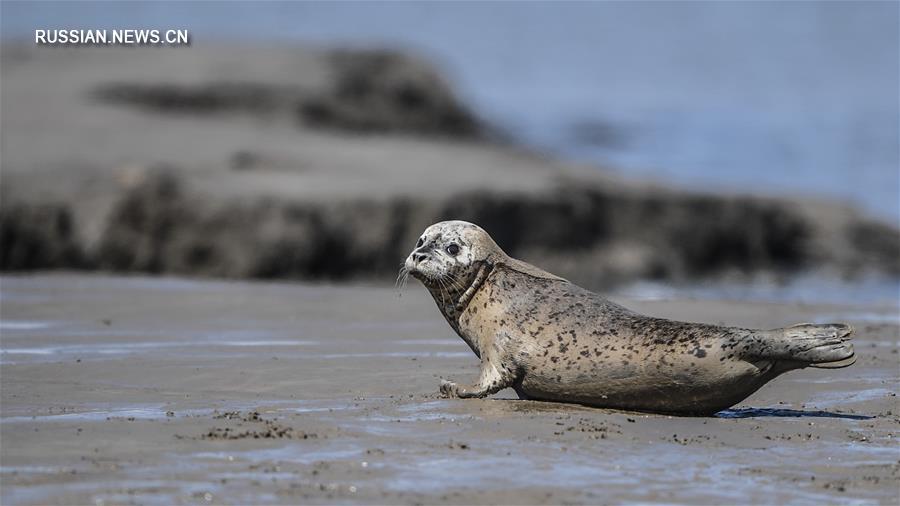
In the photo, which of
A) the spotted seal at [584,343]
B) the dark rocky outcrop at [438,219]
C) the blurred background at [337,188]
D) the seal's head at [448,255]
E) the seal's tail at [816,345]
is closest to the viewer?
the seal's tail at [816,345]

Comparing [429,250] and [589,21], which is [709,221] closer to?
[429,250]

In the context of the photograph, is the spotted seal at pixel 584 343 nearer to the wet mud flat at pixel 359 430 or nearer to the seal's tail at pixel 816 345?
the seal's tail at pixel 816 345

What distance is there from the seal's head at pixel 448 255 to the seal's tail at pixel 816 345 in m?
1.62

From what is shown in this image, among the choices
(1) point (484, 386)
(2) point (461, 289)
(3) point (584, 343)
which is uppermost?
(2) point (461, 289)

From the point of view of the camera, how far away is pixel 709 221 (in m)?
18.6

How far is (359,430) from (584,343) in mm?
1325

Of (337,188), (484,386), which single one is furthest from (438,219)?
(484,386)

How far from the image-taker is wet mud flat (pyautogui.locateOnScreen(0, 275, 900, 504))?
19.9ft

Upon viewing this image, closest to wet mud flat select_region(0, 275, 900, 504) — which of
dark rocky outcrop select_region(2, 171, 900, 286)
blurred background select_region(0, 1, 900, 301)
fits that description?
dark rocky outcrop select_region(2, 171, 900, 286)

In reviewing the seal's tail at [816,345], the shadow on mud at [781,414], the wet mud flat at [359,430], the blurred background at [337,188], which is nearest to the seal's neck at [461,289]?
the wet mud flat at [359,430]

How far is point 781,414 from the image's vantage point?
7.78m

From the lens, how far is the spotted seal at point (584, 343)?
7.37 m

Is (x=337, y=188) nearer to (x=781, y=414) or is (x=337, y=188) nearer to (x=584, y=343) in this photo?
(x=584, y=343)

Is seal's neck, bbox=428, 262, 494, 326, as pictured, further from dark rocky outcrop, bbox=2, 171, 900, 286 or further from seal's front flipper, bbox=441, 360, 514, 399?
dark rocky outcrop, bbox=2, 171, 900, 286
